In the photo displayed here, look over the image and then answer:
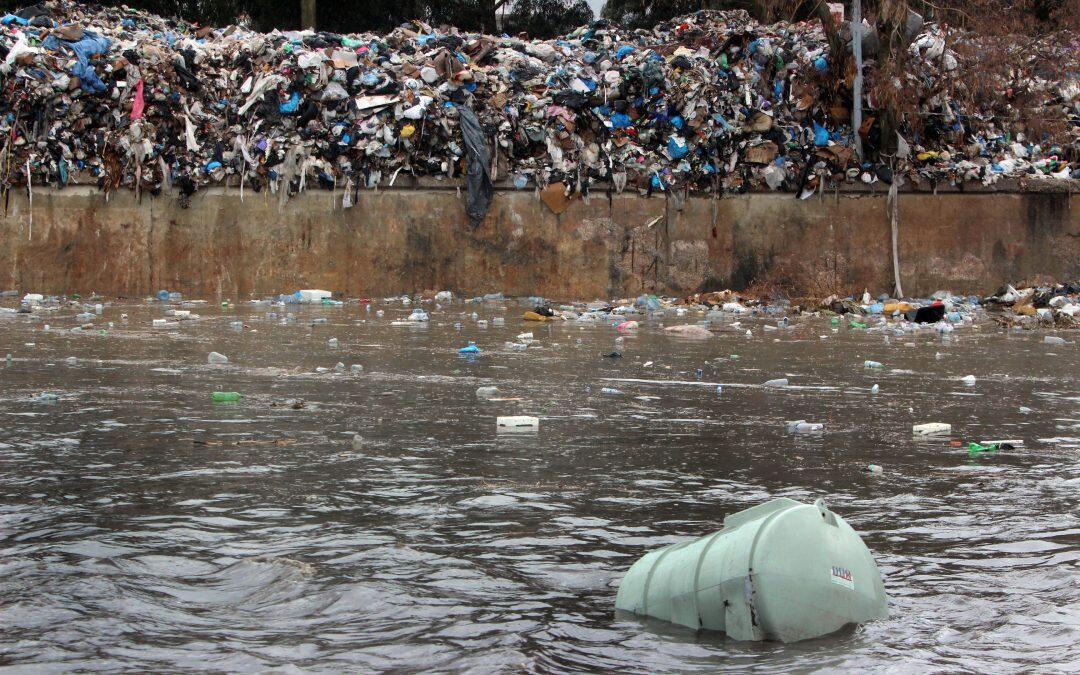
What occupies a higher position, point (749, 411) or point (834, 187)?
point (834, 187)

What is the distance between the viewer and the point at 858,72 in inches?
523

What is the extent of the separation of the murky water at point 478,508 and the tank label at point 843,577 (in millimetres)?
114

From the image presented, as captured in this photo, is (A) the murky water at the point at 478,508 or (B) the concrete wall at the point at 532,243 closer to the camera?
(A) the murky water at the point at 478,508

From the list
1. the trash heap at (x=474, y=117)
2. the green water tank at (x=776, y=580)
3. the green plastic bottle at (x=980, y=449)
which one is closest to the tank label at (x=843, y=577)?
the green water tank at (x=776, y=580)

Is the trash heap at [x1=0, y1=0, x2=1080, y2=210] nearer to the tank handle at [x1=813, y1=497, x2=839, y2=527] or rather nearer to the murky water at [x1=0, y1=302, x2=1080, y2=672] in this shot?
the murky water at [x1=0, y1=302, x2=1080, y2=672]

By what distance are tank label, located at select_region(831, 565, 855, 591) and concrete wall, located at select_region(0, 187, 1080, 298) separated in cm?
1022

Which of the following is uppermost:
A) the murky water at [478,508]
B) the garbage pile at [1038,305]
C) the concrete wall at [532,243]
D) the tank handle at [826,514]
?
the concrete wall at [532,243]

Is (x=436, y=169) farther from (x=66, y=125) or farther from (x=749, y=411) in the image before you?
(x=749, y=411)

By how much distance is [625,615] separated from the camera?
287 centimetres

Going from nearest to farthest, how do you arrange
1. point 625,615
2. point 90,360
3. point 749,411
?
point 625,615
point 749,411
point 90,360

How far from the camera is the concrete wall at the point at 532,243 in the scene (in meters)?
12.8

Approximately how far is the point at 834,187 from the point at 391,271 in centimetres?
493

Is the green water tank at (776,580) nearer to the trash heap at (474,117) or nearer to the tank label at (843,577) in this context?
the tank label at (843,577)

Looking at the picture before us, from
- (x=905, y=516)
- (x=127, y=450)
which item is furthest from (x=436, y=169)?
(x=905, y=516)
